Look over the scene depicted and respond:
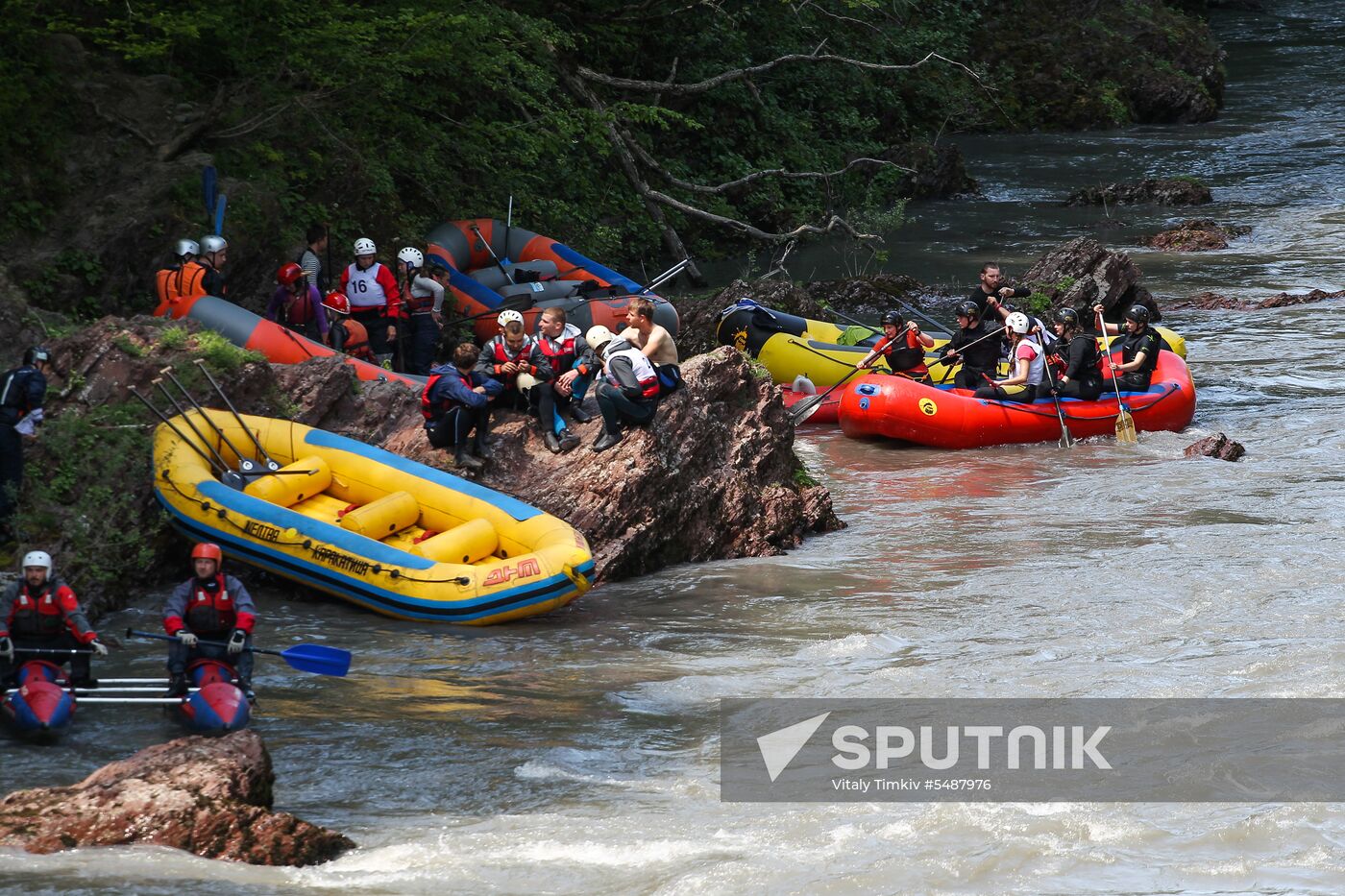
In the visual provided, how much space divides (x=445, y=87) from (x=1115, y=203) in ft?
39.1

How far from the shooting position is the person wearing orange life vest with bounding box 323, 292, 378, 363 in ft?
43.1

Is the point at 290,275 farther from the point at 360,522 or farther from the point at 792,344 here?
the point at 792,344

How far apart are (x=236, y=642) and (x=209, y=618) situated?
0.75 ft

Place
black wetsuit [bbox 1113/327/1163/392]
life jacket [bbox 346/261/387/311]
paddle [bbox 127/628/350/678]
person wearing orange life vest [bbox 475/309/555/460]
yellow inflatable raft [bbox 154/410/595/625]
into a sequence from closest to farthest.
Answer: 1. paddle [bbox 127/628/350/678]
2. yellow inflatable raft [bbox 154/410/595/625]
3. person wearing orange life vest [bbox 475/309/555/460]
4. life jacket [bbox 346/261/387/311]
5. black wetsuit [bbox 1113/327/1163/392]

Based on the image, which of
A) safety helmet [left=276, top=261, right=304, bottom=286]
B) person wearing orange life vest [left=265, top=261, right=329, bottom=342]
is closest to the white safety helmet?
person wearing orange life vest [left=265, top=261, right=329, bottom=342]

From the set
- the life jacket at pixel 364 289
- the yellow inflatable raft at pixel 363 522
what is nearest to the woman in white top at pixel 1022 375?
the life jacket at pixel 364 289

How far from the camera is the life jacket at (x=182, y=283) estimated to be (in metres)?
12.1

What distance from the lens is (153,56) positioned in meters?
15.3

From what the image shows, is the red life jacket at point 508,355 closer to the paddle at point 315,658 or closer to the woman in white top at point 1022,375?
the paddle at point 315,658

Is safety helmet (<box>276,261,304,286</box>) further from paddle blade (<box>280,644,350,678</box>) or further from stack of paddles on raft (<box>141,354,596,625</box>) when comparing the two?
paddle blade (<box>280,644,350,678</box>)

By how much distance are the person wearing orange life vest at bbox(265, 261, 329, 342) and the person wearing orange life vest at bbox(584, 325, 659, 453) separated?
362 cm

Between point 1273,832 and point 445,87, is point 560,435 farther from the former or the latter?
point 445,87

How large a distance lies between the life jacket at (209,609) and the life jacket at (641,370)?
3321 mm

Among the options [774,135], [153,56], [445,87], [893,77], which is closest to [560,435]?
[153,56]
